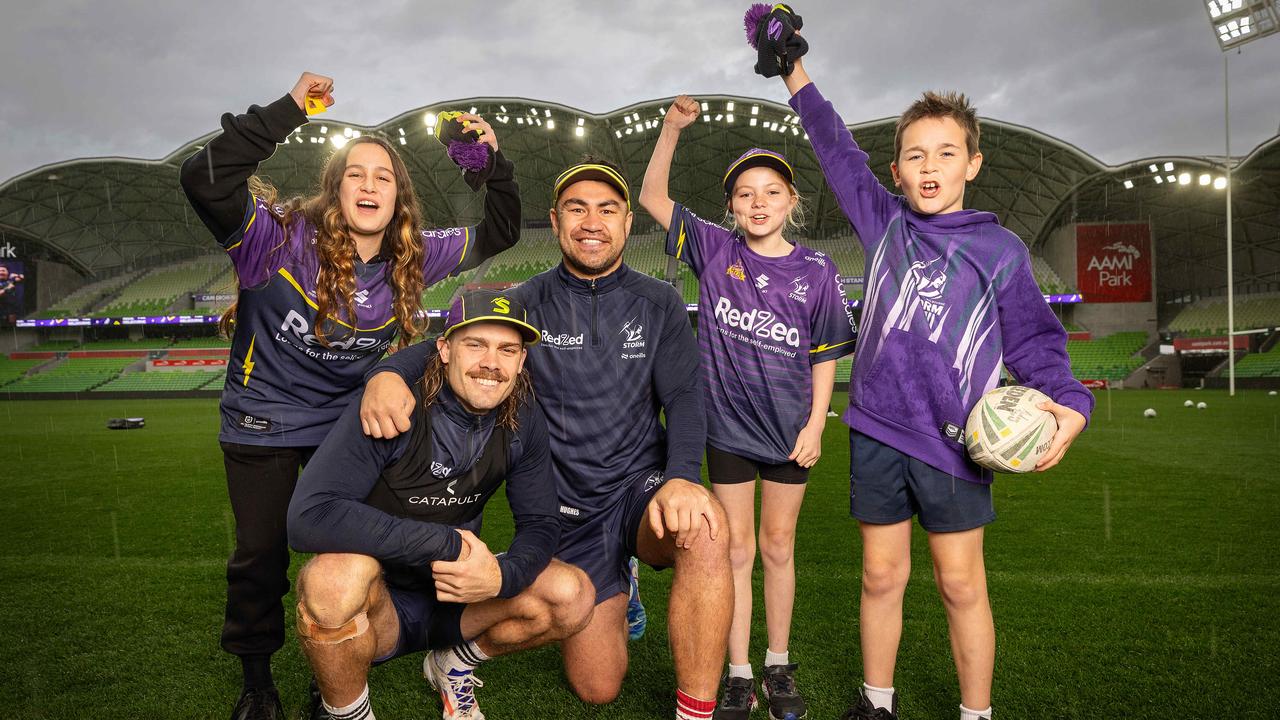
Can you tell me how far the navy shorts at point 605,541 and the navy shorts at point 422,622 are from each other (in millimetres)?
498

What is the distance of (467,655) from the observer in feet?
9.68

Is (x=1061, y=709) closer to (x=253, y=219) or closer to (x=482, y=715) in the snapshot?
(x=482, y=715)

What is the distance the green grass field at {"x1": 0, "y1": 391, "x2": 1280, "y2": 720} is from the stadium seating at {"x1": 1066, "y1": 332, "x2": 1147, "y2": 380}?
27.2 metres

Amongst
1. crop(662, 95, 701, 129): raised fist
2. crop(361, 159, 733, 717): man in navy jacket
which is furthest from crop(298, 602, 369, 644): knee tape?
crop(662, 95, 701, 129): raised fist

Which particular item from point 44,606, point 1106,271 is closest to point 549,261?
point 1106,271

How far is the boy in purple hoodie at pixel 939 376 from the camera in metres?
2.59

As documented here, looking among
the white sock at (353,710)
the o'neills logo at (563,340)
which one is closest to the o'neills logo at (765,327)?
the o'neills logo at (563,340)

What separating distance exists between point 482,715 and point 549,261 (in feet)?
137

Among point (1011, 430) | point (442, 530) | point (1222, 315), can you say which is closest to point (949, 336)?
point (1011, 430)

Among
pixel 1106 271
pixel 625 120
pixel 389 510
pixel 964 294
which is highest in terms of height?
pixel 625 120

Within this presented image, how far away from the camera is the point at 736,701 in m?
2.94

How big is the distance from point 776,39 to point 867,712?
2.60m

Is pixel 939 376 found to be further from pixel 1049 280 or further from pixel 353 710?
pixel 1049 280

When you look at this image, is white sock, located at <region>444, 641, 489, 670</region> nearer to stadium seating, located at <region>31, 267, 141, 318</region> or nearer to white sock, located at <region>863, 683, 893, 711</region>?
white sock, located at <region>863, 683, 893, 711</region>
